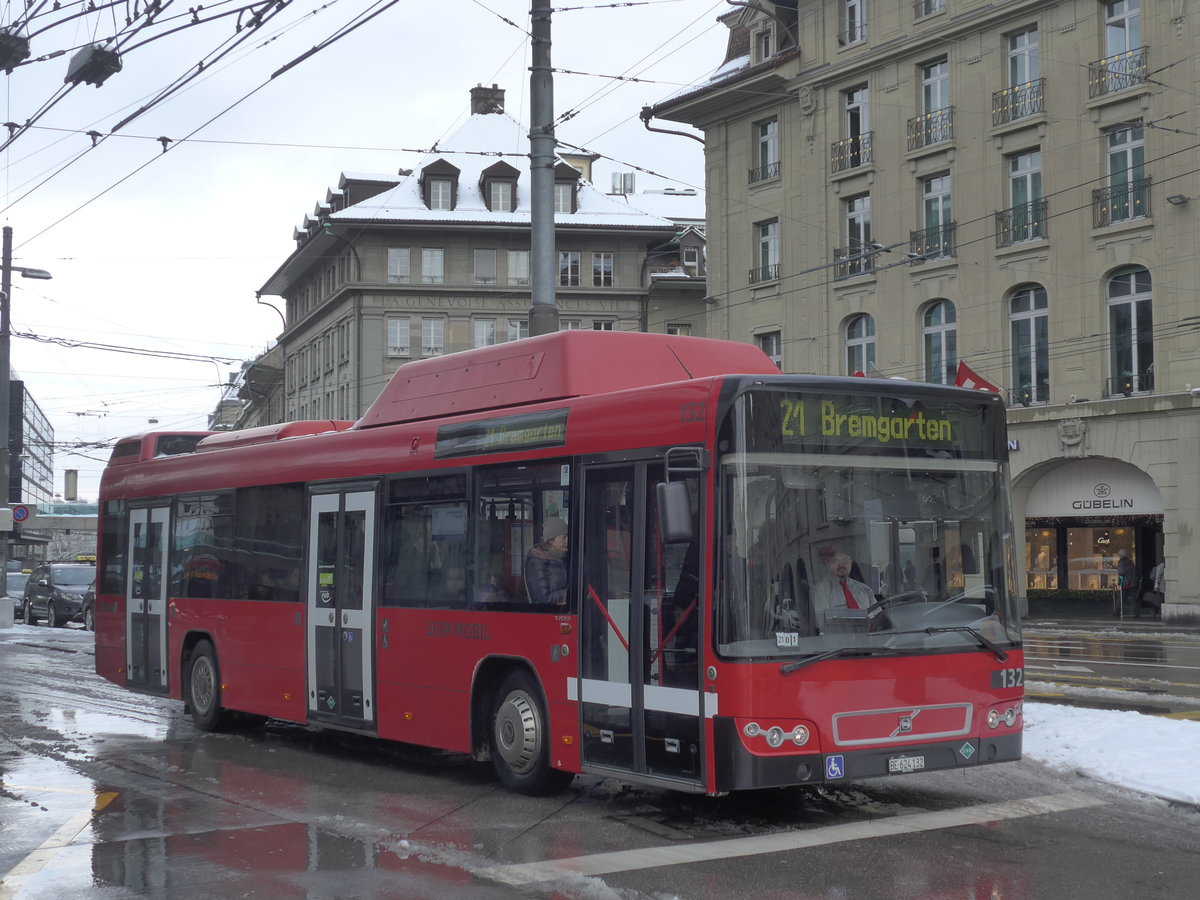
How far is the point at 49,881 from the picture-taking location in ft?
24.1

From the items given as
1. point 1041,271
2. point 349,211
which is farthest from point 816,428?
point 349,211

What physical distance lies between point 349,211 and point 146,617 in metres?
47.3

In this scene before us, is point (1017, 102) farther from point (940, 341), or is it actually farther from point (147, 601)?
point (147, 601)

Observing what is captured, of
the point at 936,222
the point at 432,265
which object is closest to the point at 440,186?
the point at 432,265

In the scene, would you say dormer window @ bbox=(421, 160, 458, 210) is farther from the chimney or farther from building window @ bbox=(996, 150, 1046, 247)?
building window @ bbox=(996, 150, 1046, 247)

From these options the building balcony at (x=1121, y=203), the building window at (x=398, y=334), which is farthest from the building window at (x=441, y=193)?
the building balcony at (x=1121, y=203)

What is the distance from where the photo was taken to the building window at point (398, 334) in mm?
62375

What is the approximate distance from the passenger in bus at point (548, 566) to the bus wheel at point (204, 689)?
548 cm

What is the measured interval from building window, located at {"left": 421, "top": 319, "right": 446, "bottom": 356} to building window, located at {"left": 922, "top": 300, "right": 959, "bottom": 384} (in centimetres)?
3037

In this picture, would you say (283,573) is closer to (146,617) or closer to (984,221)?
(146,617)

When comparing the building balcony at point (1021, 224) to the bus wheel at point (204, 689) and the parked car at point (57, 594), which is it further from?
the bus wheel at point (204, 689)

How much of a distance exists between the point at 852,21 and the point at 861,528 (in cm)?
3196

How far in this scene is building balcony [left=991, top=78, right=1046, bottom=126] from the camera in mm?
33531

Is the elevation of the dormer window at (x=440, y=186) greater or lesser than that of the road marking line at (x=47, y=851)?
greater
